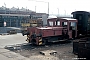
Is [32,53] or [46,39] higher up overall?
[46,39]

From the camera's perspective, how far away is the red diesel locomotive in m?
13.5

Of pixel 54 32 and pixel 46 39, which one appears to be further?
pixel 54 32

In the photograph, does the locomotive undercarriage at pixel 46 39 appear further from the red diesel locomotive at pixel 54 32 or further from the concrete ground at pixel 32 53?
the concrete ground at pixel 32 53

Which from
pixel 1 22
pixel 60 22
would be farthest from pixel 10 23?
pixel 60 22

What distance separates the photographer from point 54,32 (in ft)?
46.3

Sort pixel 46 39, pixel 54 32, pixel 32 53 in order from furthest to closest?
pixel 54 32 < pixel 46 39 < pixel 32 53

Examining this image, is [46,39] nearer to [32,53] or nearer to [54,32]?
[54,32]

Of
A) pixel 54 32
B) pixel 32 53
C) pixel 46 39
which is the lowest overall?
pixel 32 53

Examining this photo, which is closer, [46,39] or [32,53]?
[32,53]

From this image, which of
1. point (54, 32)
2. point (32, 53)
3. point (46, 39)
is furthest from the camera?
point (54, 32)

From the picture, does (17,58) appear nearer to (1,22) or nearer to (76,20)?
(76,20)

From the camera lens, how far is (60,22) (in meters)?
15.3

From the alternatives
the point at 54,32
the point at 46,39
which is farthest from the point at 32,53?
the point at 54,32

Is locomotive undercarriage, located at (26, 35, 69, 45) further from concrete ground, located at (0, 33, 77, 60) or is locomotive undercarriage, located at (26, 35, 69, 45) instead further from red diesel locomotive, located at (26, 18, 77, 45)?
concrete ground, located at (0, 33, 77, 60)
